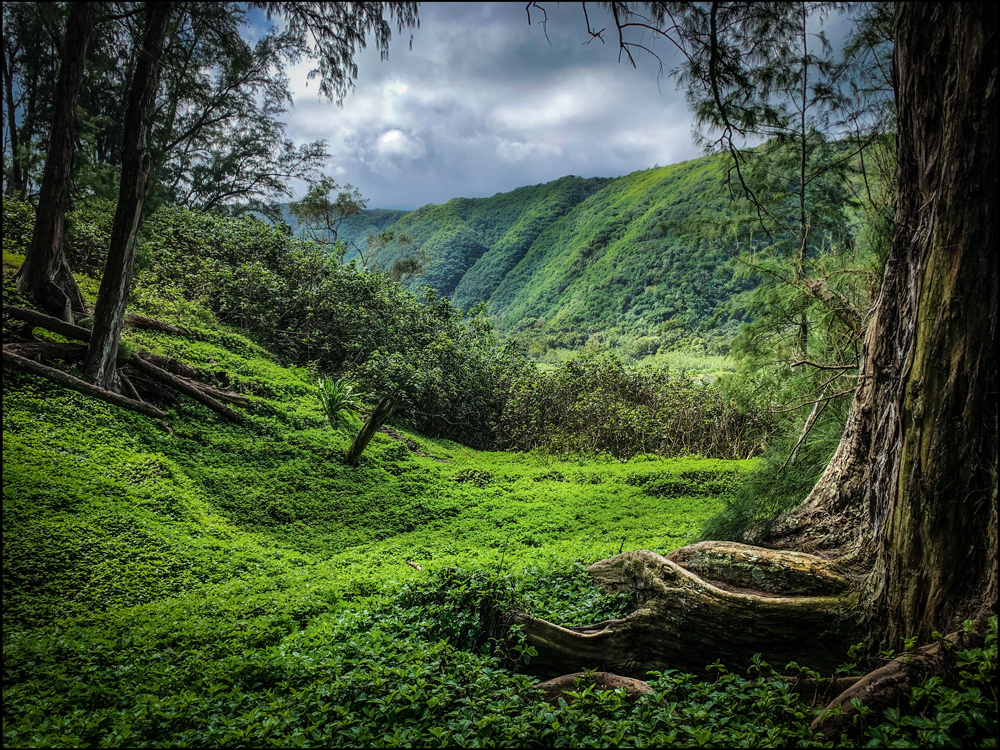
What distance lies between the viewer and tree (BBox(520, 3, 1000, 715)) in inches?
102

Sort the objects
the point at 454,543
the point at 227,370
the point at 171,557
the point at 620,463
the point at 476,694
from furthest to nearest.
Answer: the point at 620,463 < the point at 227,370 < the point at 454,543 < the point at 171,557 < the point at 476,694

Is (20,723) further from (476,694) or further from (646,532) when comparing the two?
(646,532)

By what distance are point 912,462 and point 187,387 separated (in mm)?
8524

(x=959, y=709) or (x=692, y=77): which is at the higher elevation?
(x=692, y=77)

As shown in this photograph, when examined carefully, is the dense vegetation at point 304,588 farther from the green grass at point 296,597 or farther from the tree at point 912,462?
the tree at point 912,462

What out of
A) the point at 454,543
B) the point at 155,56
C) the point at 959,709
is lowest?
the point at 454,543

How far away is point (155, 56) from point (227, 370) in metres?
5.54

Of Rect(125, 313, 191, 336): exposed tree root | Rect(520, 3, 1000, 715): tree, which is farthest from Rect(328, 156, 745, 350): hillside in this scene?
Rect(520, 3, 1000, 715): tree

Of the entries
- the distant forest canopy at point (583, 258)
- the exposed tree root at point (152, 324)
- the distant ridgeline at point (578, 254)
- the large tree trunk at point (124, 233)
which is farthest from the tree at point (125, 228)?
the distant ridgeline at point (578, 254)

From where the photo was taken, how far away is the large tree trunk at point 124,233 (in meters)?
6.12

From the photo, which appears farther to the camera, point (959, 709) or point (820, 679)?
point (820, 679)

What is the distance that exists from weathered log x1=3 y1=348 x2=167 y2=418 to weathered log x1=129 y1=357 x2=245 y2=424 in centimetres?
81

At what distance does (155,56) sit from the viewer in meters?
4.83

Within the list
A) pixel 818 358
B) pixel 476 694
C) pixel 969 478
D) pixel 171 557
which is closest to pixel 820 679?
pixel 969 478
